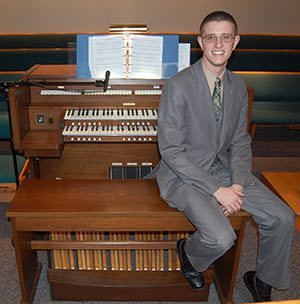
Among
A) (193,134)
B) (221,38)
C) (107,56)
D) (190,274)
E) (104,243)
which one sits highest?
(221,38)

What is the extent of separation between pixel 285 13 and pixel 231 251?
5055 mm

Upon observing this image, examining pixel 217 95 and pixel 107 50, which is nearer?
pixel 217 95

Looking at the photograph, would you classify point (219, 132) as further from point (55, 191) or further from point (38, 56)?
point (38, 56)

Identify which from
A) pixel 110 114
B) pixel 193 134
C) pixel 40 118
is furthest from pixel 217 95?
pixel 40 118

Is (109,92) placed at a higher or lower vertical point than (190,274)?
higher

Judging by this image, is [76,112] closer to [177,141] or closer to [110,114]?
[110,114]

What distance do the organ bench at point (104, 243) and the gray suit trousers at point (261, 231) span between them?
3.6 inches

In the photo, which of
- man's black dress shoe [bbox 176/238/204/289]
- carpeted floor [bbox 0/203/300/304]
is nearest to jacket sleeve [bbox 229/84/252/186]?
man's black dress shoe [bbox 176/238/204/289]

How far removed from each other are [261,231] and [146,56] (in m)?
1.24

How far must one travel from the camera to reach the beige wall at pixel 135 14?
5871 millimetres

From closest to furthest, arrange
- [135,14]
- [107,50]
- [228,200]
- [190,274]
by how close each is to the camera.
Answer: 1. [228,200]
2. [190,274]
3. [107,50]
4. [135,14]

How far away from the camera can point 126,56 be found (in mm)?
2480

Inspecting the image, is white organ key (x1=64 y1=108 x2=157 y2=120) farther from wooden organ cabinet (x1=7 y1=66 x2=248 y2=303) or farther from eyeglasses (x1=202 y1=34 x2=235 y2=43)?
eyeglasses (x1=202 y1=34 x2=235 y2=43)

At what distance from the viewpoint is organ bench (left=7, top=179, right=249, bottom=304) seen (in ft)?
6.18
